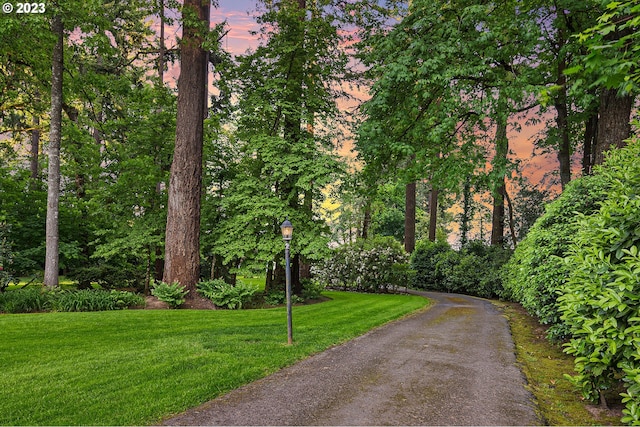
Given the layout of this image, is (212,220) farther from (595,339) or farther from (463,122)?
(595,339)

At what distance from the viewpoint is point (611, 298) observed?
333 centimetres

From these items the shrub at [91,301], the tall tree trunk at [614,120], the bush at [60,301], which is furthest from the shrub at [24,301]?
the tall tree trunk at [614,120]

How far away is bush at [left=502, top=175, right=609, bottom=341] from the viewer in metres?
6.08

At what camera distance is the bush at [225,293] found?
10781 millimetres

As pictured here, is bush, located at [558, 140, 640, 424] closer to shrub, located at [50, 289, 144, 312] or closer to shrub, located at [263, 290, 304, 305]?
shrub, located at [263, 290, 304, 305]

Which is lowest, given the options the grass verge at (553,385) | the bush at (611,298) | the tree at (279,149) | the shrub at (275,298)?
the shrub at (275,298)

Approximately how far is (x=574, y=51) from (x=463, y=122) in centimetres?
332

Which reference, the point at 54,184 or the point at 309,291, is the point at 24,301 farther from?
the point at 309,291

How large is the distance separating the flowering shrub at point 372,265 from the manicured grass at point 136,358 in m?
8.41

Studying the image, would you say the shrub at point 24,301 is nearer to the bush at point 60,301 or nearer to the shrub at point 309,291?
the bush at point 60,301

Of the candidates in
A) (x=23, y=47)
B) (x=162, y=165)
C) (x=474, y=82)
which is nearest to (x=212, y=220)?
(x=162, y=165)

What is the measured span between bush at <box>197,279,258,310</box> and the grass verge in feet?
24.8

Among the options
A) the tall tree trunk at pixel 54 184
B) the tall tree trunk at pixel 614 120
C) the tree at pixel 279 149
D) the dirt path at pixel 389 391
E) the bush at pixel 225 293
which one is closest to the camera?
the dirt path at pixel 389 391

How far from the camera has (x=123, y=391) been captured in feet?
13.6
